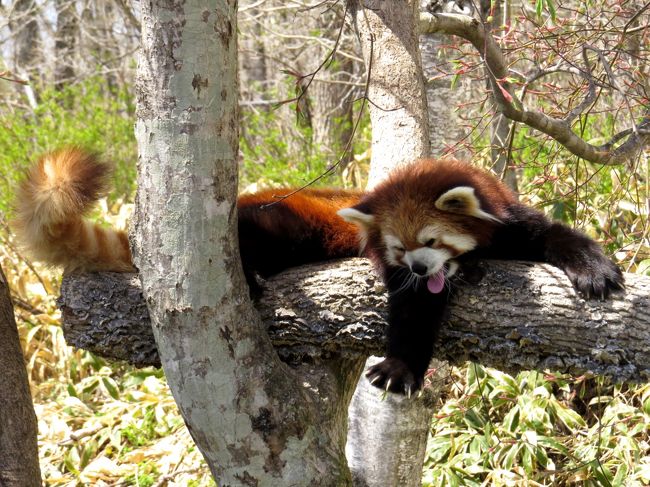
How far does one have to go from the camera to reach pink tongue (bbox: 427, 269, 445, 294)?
2484mm

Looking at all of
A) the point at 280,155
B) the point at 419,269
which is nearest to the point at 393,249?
the point at 419,269

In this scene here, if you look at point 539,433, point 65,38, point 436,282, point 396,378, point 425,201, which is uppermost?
point 65,38

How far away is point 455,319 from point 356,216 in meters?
0.61

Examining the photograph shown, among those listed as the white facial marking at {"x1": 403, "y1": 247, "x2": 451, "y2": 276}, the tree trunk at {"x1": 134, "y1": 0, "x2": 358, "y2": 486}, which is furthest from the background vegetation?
the white facial marking at {"x1": 403, "y1": 247, "x2": 451, "y2": 276}

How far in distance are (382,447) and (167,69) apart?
7.03 feet

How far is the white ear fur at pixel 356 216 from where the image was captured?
2746 mm

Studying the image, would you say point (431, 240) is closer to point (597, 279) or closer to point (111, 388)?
point (597, 279)

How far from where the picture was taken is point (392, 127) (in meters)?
3.18

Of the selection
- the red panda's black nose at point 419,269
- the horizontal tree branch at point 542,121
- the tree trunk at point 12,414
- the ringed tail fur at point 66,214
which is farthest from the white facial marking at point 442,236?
the tree trunk at point 12,414

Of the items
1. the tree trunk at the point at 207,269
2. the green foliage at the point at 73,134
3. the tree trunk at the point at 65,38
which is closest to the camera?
the tree trunk at the point at 207,269

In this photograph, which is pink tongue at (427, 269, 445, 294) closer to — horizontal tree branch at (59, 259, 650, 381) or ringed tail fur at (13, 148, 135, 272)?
horizontal tree branch at (59, 259, 650, 381)

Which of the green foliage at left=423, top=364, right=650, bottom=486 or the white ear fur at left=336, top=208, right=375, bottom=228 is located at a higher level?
the white ear fur at left=336, top=208, right=375, bottom=228

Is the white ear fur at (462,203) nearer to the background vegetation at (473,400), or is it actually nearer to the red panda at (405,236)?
the red panda at (405,236)

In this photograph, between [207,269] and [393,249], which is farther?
[393,249]
